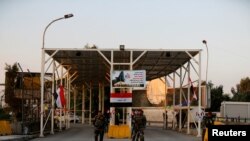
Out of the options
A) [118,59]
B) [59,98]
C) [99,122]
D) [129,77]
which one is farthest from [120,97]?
[99,122]

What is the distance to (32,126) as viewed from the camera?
116 feet

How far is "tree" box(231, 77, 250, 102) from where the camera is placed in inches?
3556

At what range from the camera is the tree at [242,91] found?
90312 mm

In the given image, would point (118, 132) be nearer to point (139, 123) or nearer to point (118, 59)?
point (139, 123)

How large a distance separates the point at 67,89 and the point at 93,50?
480 inches

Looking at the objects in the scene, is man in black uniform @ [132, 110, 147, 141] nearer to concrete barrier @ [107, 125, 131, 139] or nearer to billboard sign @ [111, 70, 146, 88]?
concrete barrier @ [107, 125, 131, 139]

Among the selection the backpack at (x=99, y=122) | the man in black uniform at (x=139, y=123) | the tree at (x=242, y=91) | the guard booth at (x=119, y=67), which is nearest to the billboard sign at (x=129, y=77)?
the guard booth at (x=119, y=67)

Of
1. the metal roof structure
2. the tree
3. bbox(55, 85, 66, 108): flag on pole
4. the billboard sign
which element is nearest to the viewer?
the billboard sign

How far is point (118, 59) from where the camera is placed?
39.4m

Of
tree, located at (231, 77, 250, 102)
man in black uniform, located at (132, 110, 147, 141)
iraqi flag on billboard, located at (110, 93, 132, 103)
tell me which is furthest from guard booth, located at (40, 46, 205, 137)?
tree, located at (231, 77, 250, 102)

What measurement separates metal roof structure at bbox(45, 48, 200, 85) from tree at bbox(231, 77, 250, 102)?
42663 millimetres

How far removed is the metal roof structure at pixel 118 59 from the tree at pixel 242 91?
140 ft

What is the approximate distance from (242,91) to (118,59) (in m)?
64.3

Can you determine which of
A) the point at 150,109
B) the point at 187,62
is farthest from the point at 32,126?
the point at 150,109
